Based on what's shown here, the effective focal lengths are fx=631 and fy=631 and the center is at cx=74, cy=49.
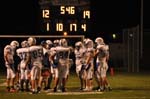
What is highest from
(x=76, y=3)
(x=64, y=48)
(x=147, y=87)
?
(x=76, y=3)

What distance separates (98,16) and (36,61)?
1513 inches

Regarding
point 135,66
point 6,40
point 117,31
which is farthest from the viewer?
point 117,31

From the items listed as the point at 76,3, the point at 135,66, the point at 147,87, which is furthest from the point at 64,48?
the point at 135,66

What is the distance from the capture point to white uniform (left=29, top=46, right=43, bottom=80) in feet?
67.4

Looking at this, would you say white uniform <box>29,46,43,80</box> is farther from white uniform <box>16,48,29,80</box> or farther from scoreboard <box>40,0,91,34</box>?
scoreboard <box>40,0,91,34</box>

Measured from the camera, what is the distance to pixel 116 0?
195ft

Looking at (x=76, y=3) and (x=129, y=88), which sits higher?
(x=76, y=3)

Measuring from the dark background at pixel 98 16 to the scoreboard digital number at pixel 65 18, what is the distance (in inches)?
790

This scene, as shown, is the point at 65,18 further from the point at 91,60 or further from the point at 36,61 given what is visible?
the point at 36,61

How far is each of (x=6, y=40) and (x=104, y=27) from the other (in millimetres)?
13957

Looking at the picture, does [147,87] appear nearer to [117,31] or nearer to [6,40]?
[6,40]

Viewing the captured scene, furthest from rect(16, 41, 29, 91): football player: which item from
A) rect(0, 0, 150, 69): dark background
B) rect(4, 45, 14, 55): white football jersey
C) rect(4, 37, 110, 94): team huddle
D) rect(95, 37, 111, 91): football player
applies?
rect(0, 0, 150, 69): dark background

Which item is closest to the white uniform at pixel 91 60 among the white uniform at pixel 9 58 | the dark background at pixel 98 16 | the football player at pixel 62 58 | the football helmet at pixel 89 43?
the football helmet at pixel 89 43

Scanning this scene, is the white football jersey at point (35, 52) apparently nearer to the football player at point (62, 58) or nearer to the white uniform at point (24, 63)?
the white uniform at point (24, 63)
